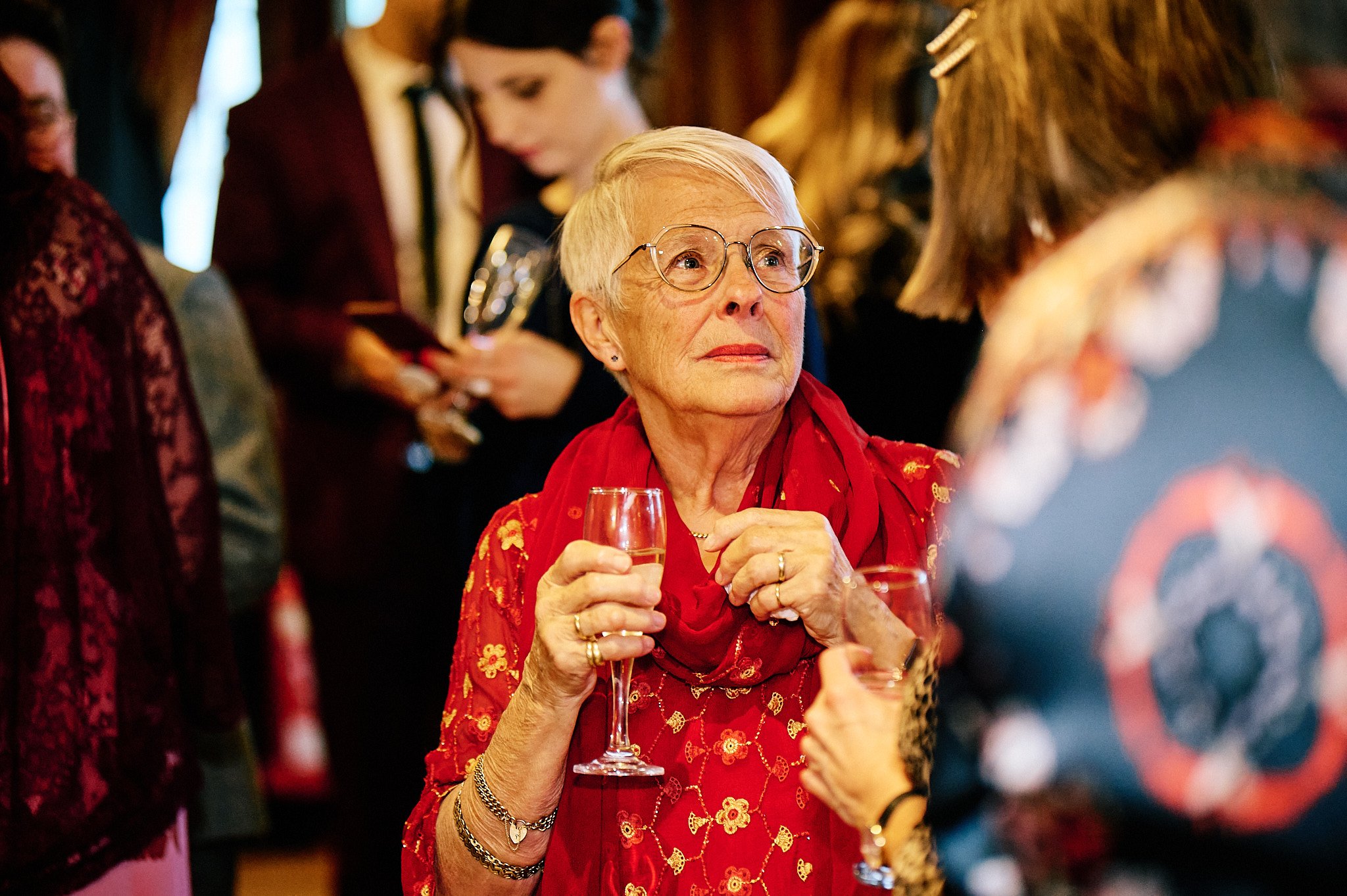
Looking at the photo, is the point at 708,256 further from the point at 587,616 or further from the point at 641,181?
the point at 587,616

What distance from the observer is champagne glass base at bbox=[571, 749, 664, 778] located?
1864mm

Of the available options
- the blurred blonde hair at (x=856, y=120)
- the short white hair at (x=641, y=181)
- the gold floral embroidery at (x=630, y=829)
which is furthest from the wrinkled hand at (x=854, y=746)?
the blurred blonde hair at (x=856, y=120)

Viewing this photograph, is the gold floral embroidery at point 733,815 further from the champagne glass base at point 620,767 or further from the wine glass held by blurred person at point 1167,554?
the wine glass held by blurred person at point 1167,554

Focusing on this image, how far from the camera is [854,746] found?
145 centimetres

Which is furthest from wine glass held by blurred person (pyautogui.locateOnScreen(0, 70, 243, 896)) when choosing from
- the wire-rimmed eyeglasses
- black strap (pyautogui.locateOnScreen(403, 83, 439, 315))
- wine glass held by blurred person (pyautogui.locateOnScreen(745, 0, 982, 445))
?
wine glass held by blurred person (pyautogui.locateOnScreen(745, 0, 982, 445))

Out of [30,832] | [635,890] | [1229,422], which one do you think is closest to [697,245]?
[635,890]

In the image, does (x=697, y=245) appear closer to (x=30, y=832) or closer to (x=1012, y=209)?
(x=1012, y=209)

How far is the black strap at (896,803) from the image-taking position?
55.0 inches

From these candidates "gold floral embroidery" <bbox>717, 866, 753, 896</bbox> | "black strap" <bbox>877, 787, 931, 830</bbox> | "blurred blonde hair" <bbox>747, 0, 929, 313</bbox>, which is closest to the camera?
"black strap" <bbox>877, 787, 931, 830</bbox>

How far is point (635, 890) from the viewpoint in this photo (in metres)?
1.93

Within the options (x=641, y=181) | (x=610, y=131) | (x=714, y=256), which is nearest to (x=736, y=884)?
(x=714, y=256)

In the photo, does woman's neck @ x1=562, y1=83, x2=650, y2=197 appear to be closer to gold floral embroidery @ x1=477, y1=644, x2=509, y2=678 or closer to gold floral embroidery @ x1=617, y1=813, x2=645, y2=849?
gold floral embroidery @ x1=477, y1=644, x2=509, y2=678

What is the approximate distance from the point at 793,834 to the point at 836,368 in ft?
4.31

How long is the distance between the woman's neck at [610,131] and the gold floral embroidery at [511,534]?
3.53 ft
